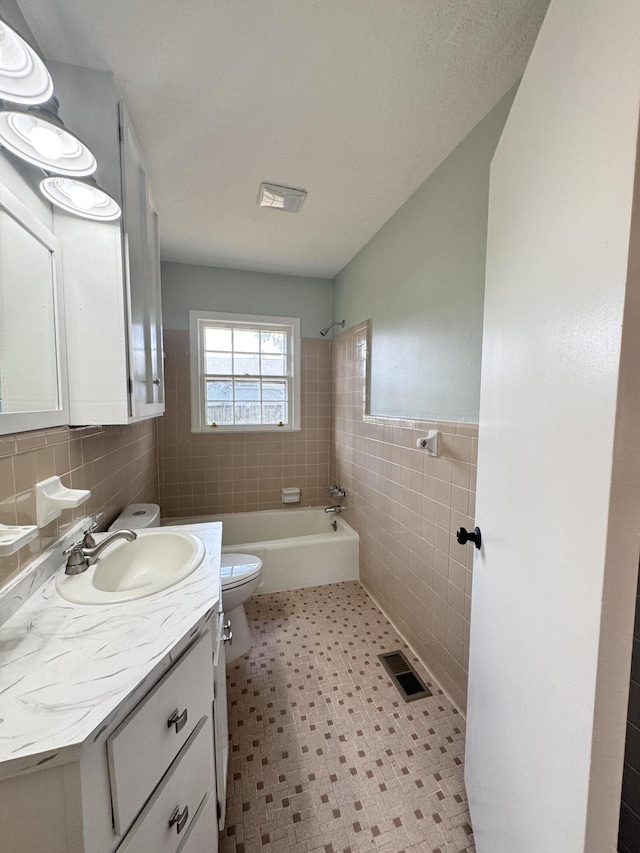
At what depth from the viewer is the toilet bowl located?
1718 millimetres

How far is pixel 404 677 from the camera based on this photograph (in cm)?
162

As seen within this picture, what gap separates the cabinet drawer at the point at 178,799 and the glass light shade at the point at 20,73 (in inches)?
58.4

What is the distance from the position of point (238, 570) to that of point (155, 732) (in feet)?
3.99

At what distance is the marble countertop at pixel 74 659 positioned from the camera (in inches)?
19.0

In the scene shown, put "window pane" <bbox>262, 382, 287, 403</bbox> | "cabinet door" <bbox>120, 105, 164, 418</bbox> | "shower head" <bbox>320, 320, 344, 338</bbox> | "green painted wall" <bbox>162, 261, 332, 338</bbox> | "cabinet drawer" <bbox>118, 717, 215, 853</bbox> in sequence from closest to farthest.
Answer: "cabinet drawer" <bbox>118, 717, 215, 853</bbox>
"cabinet door" <bbox>120, 105, 164, 418</bbox>
"green painted wall" <bbox>162, 261, 332, 338</bbox>
"shower head" <bbox>320, 320, 344, 338</bbox>
"window pane" <bbox>262, 382, 287, 403</bbox>

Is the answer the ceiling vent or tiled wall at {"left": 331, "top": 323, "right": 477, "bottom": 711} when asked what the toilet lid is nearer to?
tiled wall at {"left": 331, "top": 323, "right": 477, "bottom": 711}

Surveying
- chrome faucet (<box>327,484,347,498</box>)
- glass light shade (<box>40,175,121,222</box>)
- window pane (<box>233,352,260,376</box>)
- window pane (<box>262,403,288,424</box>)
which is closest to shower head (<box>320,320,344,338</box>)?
window pane (<box>233,352,260,376</box>)

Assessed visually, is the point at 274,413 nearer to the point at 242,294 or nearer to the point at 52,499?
the point at 242,294

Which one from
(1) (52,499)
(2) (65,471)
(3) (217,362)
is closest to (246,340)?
(3) (217,362)

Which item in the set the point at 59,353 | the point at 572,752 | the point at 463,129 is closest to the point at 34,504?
the point at 59,353

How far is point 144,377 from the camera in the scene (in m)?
1.37

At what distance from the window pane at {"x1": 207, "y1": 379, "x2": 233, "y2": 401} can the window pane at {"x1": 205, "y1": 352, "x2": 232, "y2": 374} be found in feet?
0.33

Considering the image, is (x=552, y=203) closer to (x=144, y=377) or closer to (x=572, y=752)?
(x=572, y=752)

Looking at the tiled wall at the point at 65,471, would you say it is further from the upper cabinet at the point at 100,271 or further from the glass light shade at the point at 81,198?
the glass light shade at the point at 81,198
